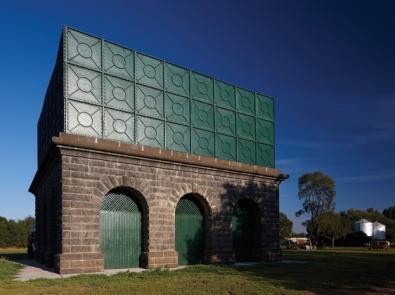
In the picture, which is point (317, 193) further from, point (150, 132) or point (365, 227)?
point (150, 132)

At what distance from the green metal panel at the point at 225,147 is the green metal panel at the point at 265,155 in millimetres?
1808

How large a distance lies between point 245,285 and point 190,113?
28.8ft

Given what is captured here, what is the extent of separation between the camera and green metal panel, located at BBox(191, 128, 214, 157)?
1783cm

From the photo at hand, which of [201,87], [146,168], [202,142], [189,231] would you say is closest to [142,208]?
[146,168]

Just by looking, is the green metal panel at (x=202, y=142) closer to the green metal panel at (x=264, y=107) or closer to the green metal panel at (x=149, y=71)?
the green metal panel at (x=149, y=71)

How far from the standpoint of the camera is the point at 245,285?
11.0 metres

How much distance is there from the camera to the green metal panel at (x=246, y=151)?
778 inches

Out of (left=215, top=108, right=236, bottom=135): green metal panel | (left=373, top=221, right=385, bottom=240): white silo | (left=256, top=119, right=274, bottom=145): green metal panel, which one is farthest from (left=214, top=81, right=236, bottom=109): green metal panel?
(left=373, top=221, right=385, bottom=240): white silo

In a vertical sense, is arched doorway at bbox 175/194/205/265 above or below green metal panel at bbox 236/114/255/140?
below

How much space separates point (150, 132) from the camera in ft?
53.5

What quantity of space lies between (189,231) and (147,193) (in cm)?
302

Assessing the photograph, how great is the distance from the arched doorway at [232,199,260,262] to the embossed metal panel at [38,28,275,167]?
2.30 meters

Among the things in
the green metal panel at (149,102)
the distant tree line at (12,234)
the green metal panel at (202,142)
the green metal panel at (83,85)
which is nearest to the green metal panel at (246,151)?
the green metal panel at (202,142)

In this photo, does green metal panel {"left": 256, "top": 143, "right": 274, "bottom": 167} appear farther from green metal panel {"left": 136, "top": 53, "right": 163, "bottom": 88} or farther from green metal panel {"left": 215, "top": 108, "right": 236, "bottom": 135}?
green metal panel {"left": 136, "top": 53, "right": 163, "bottom": 88}
